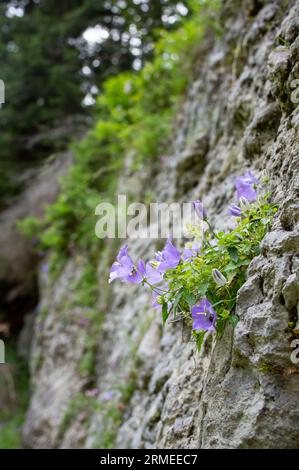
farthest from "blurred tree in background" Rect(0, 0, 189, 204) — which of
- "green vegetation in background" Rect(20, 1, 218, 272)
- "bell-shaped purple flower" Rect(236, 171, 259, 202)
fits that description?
"bell-shaped purple flower" Rect(236, 171, 259, 202)

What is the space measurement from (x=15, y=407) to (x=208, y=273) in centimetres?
697

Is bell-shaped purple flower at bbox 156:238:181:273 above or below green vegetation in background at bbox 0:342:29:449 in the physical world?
above

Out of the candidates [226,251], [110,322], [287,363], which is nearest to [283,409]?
[287,363]

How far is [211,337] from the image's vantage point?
2.04 meters

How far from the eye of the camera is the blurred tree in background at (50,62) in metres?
8.42

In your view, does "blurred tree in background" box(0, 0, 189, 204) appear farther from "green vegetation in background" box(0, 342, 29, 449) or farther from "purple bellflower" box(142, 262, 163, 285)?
"purple bellflower" box(142, 262, 163, 285)

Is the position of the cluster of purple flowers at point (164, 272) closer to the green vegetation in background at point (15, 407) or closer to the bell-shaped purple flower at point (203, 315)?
the bell-shaped purple flower at point (203, 315)

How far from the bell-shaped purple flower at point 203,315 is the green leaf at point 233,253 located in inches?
6.9

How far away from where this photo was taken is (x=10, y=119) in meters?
8.84

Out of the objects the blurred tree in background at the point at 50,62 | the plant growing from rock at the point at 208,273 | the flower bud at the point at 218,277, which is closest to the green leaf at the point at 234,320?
the plant growing from rock at the point at 208,273

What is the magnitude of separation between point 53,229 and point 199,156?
3365mm

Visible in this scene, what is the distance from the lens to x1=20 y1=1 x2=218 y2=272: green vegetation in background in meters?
5.00

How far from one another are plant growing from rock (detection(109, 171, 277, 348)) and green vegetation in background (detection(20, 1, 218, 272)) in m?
3.13
